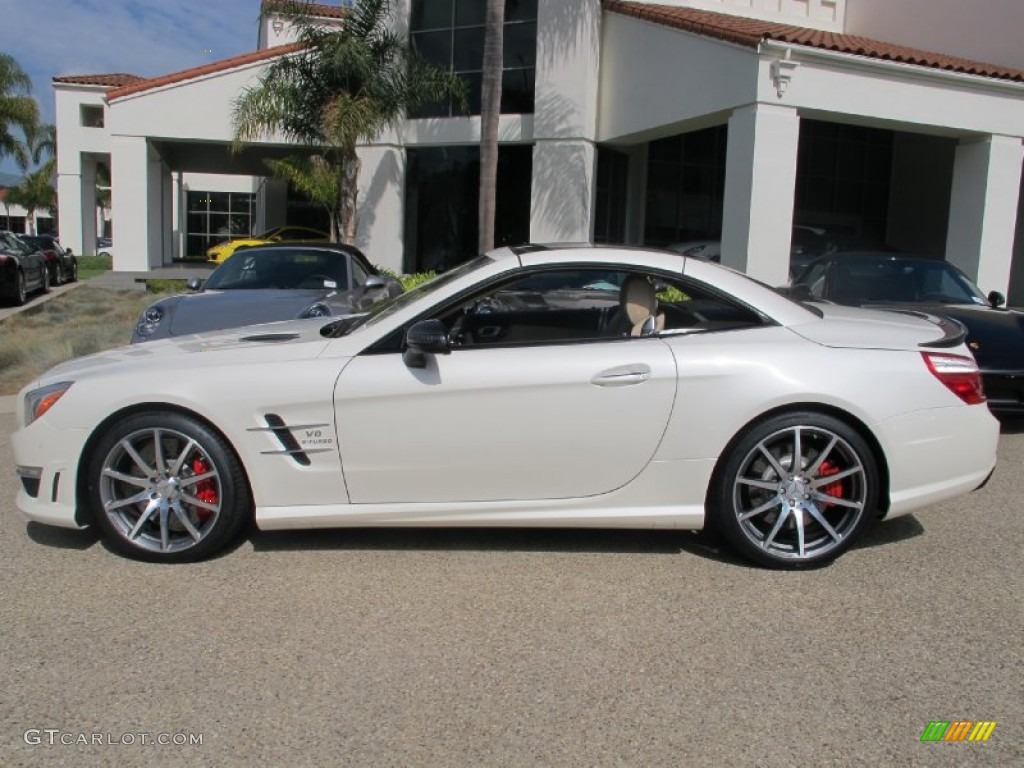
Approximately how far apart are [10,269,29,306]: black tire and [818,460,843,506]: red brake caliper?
17381mm

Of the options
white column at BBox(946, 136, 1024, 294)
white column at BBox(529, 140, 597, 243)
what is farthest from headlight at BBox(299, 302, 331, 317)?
white column at BBox(946, 136, 1024, 294)

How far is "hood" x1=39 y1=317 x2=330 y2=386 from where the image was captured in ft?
13.5

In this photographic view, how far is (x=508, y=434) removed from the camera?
4008 mm

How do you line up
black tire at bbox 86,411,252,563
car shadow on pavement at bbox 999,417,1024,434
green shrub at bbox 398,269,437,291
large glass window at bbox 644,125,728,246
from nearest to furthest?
black tire at bbox 86,411,252,563, car shadow on pavement at bbox 999,417,1024,434, green shrub at bbox 398,269,437,291, large glass window at bbox 644,125,728,246

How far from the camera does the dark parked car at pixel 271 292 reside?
7.71 meters

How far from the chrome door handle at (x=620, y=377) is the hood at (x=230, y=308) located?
4.58 m

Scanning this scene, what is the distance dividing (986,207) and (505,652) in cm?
1345

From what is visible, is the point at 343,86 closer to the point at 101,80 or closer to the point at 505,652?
the point at 505,652

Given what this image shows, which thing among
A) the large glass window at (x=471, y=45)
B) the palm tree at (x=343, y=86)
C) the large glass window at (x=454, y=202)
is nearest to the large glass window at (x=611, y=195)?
the large glass window at (x=454, y=202)

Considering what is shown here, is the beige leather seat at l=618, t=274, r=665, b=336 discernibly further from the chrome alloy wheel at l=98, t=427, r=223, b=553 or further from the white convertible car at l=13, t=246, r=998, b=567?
the chrome alloy wheel at l=98, t=427, r=223, b=553

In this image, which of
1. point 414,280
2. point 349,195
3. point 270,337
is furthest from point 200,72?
point 270,337

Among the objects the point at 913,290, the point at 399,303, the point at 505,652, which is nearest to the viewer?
the point at 505,652

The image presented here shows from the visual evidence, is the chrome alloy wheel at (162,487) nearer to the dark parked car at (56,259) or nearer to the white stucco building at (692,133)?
the white stucco building at (692,133)

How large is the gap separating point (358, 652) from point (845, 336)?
2.67 meters
